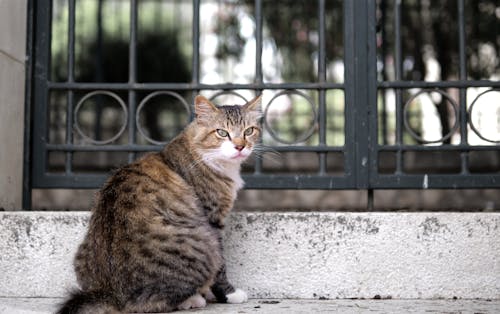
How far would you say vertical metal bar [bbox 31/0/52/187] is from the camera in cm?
350

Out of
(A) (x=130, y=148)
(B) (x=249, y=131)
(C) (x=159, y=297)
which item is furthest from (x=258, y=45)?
(C) (x=159, y=297)

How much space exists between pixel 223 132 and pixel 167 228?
27.5 inches

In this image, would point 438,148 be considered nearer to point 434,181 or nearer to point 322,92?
point 434,181

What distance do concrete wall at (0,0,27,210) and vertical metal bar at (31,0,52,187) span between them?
0.08 meters

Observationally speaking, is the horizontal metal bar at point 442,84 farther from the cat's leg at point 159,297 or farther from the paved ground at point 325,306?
the cat's leg at point 159,297

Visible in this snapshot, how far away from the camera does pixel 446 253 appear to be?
10.4 feet

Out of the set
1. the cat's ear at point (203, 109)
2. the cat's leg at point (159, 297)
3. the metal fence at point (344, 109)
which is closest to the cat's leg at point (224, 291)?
the cat's leg at point (159, 297)

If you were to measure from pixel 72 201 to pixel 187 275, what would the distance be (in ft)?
13.0

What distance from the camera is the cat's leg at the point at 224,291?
300cm

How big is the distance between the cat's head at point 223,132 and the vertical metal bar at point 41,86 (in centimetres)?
94

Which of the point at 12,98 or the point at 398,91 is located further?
the point at 398,91

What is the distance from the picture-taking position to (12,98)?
132 inches

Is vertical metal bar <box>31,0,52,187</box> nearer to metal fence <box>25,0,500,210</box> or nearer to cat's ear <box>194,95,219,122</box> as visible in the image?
metal fence <box>25,0,500,210</box>

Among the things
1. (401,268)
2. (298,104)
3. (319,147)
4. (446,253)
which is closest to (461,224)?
(446,253)
